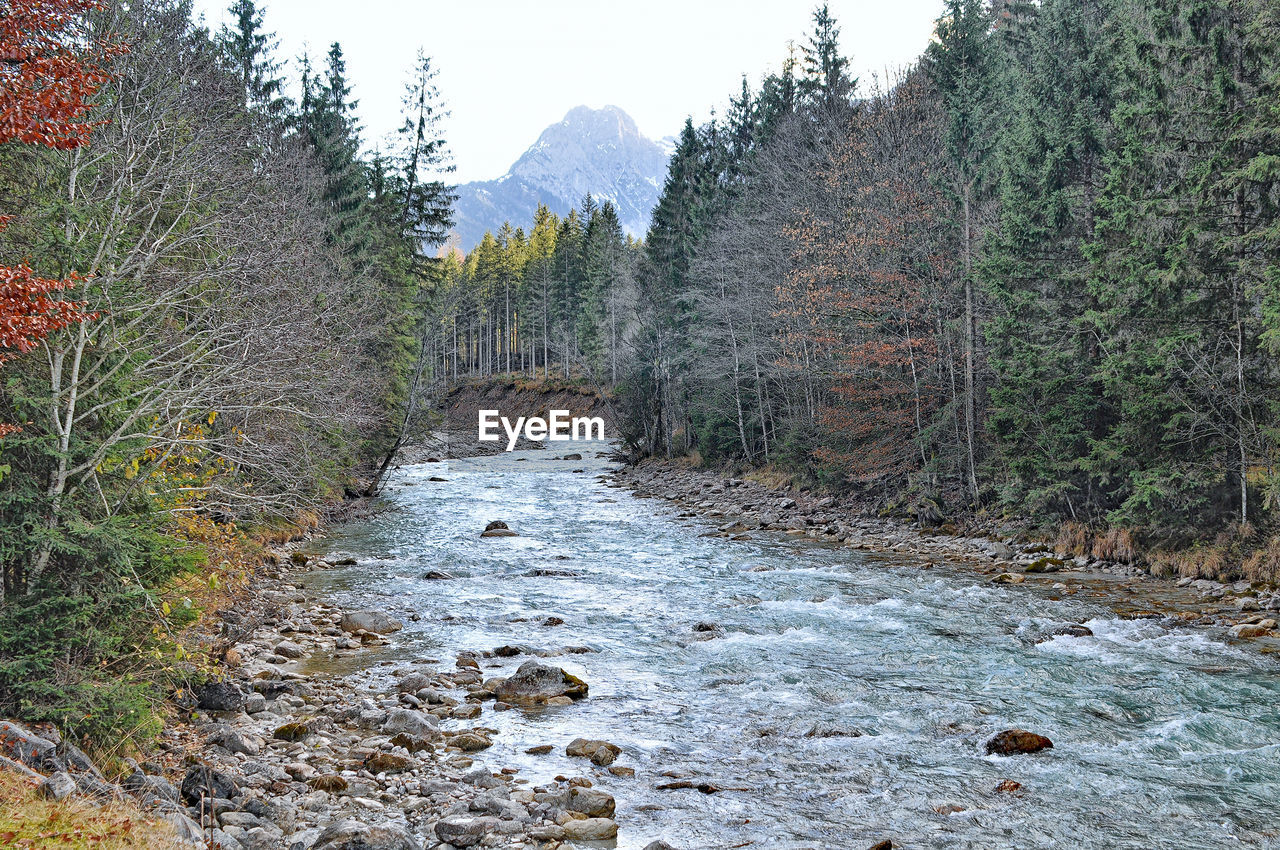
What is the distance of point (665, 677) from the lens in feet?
38.1

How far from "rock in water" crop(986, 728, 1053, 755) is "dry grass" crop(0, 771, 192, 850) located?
754cm

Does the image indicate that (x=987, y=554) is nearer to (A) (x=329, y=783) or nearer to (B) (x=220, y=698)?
(A) (x=329, y=783)

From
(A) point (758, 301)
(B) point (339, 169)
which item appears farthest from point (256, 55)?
(A) point (758, 301)

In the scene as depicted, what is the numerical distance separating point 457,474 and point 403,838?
35.9m

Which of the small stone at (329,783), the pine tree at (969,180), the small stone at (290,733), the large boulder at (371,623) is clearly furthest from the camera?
the pine tree at (969,180)

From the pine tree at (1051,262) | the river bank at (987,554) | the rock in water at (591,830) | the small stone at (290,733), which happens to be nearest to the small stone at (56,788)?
the small stone at (290,733)

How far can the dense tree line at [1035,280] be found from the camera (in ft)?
53.1

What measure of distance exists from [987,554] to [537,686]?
1295 cm

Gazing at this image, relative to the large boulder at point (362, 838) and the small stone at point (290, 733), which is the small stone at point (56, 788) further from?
the small stone at point (290, 733)

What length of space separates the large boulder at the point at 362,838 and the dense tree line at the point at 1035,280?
49.3 ft

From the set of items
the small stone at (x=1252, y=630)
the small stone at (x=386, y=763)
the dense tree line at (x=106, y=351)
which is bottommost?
the small stone at (x=386, y=763)

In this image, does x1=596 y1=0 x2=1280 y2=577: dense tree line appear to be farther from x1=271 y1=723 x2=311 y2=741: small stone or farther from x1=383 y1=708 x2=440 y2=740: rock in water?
x1=271 y1=723 x2=311 y2=741: small stone

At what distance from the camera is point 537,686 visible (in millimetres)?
10852

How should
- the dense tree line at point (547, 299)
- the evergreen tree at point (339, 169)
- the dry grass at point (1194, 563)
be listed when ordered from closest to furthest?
the dry grass at point (1194, 563), the evergreen tree at point (339, 169), the dense tree line at point (547, 299)
